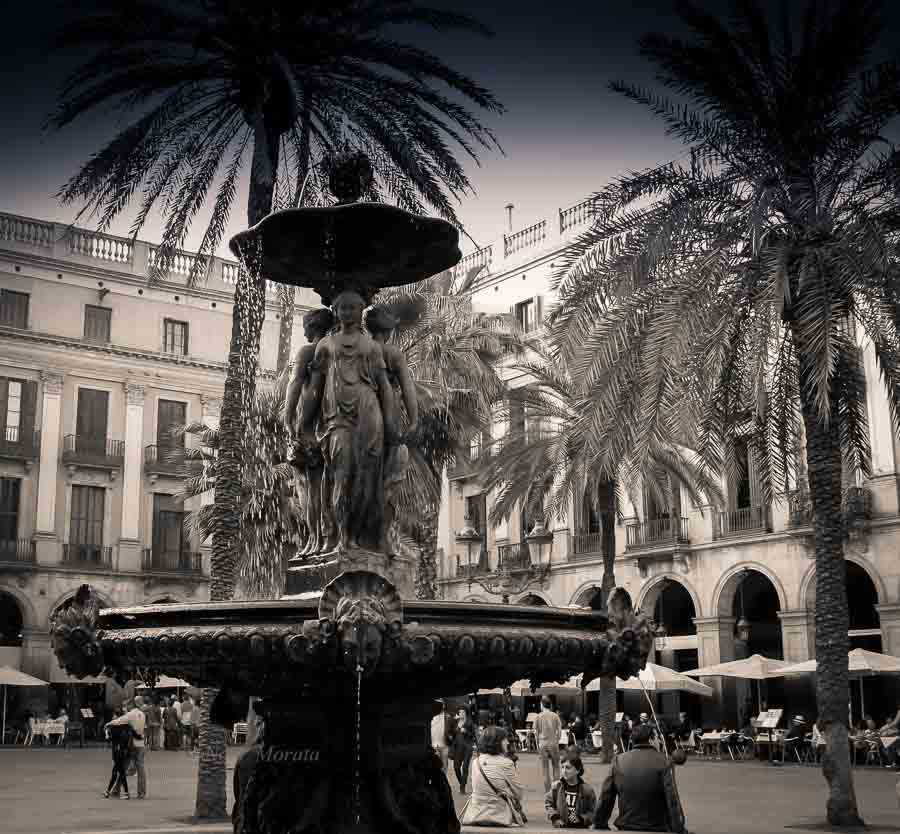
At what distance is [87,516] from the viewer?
149ft

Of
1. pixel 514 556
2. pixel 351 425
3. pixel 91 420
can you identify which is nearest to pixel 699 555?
pixel 514 556

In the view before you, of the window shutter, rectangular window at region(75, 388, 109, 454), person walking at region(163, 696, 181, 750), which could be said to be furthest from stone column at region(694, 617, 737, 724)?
the window shutter

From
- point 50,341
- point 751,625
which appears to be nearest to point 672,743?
point 751,625

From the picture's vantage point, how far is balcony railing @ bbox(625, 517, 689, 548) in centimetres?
3778

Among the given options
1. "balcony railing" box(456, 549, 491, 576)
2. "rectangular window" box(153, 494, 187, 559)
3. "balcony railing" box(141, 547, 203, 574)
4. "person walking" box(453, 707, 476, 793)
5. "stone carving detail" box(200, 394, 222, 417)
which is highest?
"stone carving detail" box(200, 394, 222, 417)

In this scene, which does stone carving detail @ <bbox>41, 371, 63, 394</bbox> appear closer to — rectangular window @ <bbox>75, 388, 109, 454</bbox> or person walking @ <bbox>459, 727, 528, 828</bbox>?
rectangular window @ <bbox>75, 388, 109, 454</bbox>

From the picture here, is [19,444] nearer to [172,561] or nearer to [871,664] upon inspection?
[172,561]

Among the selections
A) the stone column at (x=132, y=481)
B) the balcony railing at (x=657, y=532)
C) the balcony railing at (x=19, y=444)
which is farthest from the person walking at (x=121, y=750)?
the stone column at (x=132, y=481)

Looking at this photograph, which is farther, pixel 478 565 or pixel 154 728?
pixel 478 565

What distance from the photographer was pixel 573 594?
42.2 meters

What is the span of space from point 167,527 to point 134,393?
5.25 m

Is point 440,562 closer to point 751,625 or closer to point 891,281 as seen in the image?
point 751,625

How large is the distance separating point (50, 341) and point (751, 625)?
2603 centimetres

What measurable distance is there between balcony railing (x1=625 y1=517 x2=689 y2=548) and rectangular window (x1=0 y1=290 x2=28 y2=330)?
22.5 m
